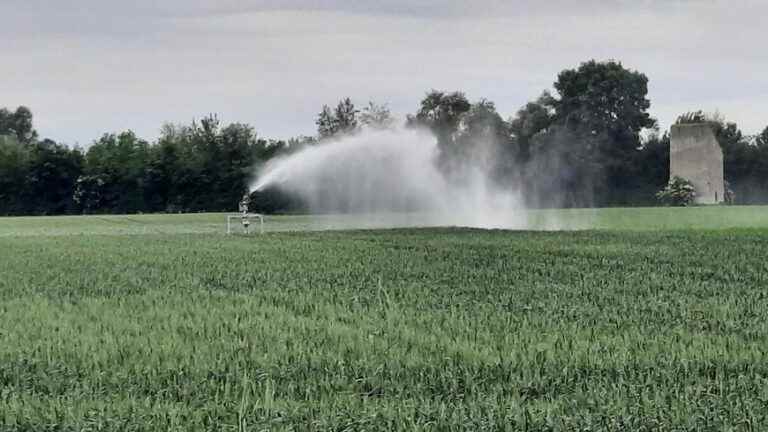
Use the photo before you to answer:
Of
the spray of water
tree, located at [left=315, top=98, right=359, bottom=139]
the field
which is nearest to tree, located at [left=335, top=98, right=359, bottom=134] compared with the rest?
tree, located at [left=315, top=98, right=359, bottom=139]

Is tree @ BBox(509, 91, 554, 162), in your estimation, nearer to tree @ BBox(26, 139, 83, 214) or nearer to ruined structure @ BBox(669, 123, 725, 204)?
ruined structure @ BBox(669, 123, 725, 204)

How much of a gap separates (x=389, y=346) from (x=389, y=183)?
125 feet

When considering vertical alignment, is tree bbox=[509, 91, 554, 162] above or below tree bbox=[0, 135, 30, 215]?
above

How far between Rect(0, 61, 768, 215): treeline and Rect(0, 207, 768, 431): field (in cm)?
4522

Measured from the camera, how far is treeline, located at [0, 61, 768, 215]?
251ft

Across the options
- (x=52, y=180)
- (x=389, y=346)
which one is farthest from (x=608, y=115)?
(x=389, y=346)

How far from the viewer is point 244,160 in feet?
248

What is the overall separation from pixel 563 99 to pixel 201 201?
34900 millimetres

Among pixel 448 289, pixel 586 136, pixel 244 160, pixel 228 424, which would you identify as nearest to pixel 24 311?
pixel 448 289

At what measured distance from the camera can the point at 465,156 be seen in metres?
78.8

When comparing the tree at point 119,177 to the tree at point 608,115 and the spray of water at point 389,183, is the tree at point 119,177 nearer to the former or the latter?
the spray of water at point 389,183

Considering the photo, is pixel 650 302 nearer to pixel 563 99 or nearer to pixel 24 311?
pixel 24 311

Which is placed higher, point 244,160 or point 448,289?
point 244,160

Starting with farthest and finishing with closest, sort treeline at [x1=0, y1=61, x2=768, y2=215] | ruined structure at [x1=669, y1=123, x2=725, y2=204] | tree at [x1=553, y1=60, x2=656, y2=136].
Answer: tree at [x1=553, y1=60, x2=656, y2=136] < ruined structure at [x1=669, y1=123, x2=725, y2=204] < treeline at [x1=0, y1=61, x2=768, y2=215]
